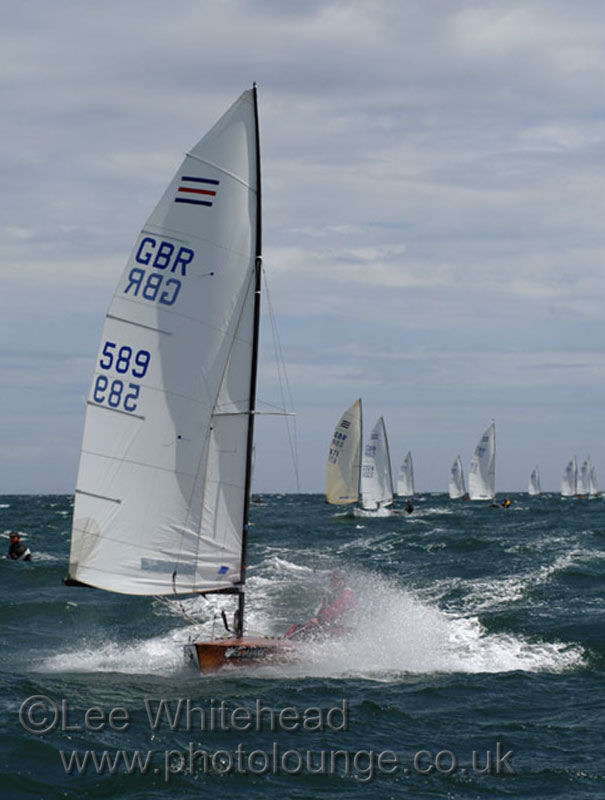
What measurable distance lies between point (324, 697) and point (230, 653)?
2.06m

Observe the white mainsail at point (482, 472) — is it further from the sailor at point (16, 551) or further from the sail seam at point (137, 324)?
the sail seam at point (137, 324)

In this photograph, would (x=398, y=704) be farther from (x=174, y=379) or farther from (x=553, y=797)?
(x=174, y=379)

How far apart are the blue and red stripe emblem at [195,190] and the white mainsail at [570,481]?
13507 cm

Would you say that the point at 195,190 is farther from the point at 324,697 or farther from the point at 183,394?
the point at 324,697

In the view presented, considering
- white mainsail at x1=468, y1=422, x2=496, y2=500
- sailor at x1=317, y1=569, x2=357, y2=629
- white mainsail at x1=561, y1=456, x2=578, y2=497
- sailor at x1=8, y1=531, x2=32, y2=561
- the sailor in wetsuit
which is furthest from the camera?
white mainsail at x1=561, y1=456, x2=578, y2=497

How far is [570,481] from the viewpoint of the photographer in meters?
147

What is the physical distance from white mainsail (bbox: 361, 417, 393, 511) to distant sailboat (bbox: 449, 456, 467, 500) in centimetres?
4860

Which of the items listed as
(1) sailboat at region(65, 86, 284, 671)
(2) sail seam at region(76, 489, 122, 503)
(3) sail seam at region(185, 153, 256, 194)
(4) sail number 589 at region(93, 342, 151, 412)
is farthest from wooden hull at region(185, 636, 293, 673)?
(3) sail seam at region(185, 153, 256, 194)

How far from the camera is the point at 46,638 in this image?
79.3 ft

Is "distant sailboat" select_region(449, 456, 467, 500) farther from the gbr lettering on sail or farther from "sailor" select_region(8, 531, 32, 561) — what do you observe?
the gbr lettering on sail

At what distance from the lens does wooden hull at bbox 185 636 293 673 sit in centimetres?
1845

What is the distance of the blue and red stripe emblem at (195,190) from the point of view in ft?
58.5

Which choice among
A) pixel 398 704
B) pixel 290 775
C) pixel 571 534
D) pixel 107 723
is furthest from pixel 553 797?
pixel 571 534

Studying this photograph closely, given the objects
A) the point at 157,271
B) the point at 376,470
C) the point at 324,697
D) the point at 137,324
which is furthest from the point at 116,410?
the point at 376,470
